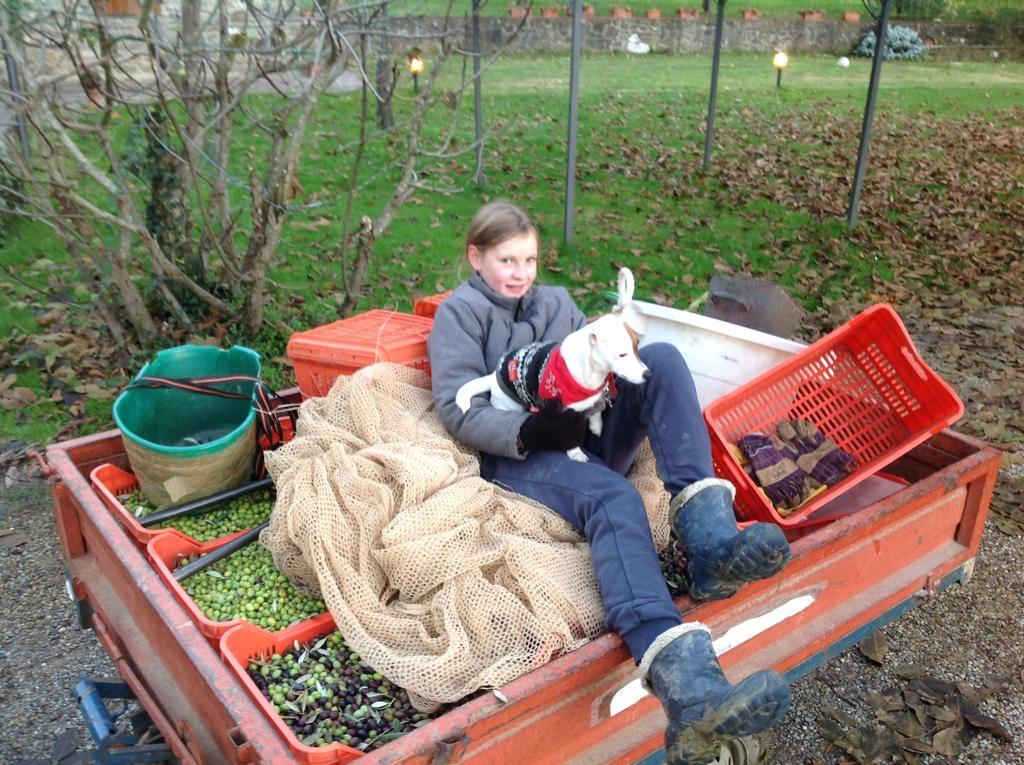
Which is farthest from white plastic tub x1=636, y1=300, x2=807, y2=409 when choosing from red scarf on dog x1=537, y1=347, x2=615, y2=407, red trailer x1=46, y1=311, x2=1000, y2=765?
red scarf on dog x1=537, y1=347, x2=615, y2=407

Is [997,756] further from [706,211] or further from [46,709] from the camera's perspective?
[706,211]

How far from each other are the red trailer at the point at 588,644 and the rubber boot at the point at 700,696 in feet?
0.40

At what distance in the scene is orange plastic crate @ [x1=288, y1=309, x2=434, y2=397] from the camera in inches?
129

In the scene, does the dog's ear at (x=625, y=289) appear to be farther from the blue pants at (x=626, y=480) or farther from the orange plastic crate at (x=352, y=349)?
the orange plastic crate at (x=352, y=349)

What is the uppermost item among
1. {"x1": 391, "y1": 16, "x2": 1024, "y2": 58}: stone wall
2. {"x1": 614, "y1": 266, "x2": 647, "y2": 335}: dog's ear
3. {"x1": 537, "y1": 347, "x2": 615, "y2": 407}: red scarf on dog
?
{"x1": 391, "y1": 16, "x2": 1024, "y2": 58}: stone wall

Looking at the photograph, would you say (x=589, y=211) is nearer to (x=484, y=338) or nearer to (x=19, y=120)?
(x=19, y=120)

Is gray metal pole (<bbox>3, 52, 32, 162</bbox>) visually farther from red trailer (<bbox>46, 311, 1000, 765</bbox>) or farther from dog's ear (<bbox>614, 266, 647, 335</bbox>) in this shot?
dog's ear (<bbox>614, 266, 647, 335</bbox>)

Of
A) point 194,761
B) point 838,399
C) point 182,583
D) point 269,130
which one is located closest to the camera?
point 194,761

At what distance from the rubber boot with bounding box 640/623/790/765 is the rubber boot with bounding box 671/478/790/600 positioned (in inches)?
7.2

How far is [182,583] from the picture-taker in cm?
267

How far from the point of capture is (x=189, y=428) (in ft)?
11.7

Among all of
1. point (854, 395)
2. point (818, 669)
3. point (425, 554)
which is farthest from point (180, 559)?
point (854, 395)

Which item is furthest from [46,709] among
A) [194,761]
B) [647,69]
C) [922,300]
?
[647,69]

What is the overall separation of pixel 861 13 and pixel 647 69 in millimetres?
8931
